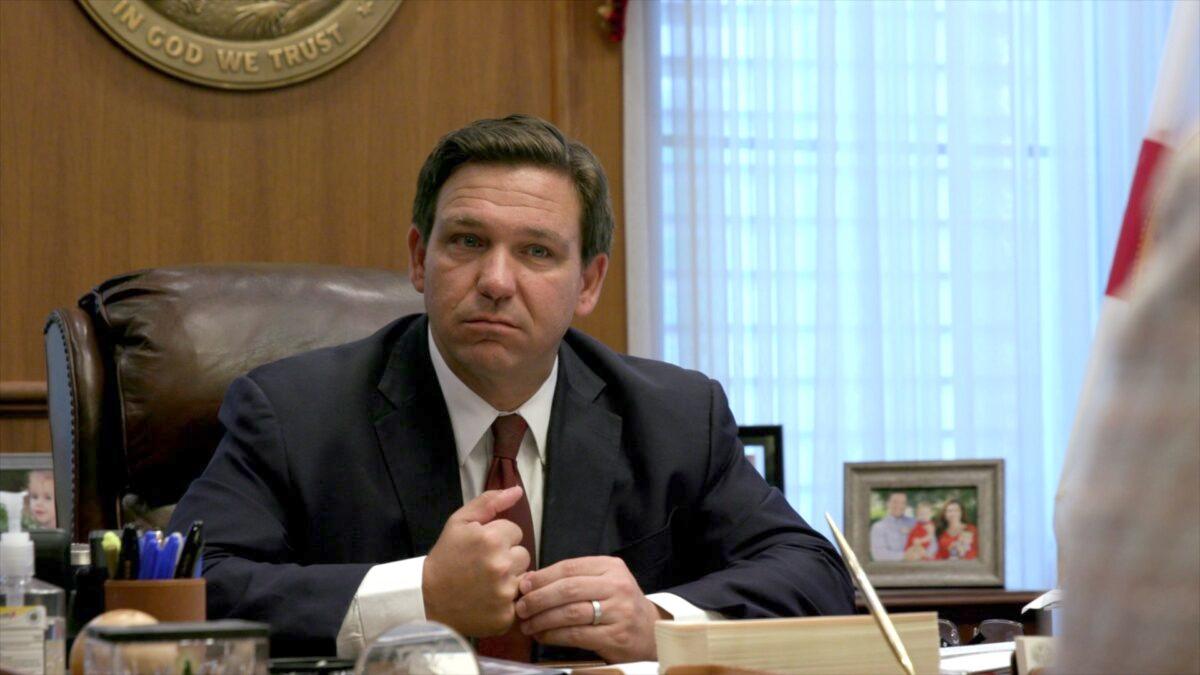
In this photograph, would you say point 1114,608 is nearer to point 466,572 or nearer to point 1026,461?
point 466,572

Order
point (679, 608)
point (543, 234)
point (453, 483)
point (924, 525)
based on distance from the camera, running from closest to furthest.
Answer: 1. point (679, 608)
2. point (453, 483)
3. point (543, 234)
4. point (924, 525)

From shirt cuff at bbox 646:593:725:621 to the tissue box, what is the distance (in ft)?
3.08

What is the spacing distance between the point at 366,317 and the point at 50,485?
143 cm

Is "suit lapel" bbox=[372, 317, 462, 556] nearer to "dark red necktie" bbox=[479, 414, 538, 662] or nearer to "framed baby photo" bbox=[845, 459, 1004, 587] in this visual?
"dark red necktie" bbox=[479, 414, 538, 662]

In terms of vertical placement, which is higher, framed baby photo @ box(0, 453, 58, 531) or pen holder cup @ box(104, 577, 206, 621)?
framed baby photo @ box(0, 453, 58, 531)

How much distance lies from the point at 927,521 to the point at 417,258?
1.80 m

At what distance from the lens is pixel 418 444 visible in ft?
6.72

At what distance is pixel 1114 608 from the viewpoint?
0.46 meters

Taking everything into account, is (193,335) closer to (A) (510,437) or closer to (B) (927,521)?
(A) (510,437)

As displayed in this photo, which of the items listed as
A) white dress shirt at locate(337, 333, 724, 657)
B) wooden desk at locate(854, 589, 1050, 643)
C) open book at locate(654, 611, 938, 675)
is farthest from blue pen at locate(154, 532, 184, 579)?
wooden desk at locate(854, 589, 1050, 643)

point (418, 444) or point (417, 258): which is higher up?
point (417, 258)

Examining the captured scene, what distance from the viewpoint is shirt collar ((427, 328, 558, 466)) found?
2.09 meters

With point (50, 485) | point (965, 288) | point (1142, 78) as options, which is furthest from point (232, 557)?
point (1142, 78)

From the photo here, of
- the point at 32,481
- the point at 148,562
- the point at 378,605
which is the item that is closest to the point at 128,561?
the point at 148,562
